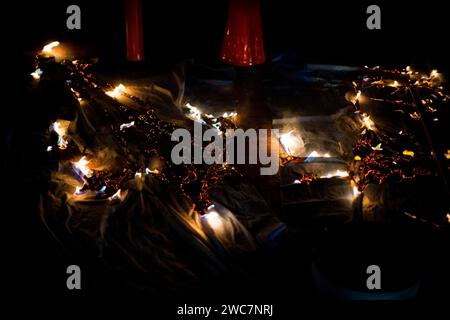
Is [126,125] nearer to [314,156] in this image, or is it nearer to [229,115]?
[229,115]

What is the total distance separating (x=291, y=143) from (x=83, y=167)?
147cm

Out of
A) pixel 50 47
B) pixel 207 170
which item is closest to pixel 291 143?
pixel 207 170

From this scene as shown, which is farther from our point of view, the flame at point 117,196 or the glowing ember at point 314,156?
the glowing ember at point 314,156

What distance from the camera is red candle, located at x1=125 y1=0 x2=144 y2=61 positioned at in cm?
331

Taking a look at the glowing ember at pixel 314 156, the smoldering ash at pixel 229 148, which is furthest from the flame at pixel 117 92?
the glowing ember at pixel 314 156

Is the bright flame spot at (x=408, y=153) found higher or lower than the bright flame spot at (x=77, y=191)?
higher

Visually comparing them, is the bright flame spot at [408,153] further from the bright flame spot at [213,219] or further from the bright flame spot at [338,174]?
the bright flame spot at [213,219]

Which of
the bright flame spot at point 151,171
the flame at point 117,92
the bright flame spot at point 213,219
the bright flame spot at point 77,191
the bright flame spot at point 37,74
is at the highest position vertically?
the bright flame spot at point 37,74

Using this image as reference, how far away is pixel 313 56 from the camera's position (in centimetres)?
409

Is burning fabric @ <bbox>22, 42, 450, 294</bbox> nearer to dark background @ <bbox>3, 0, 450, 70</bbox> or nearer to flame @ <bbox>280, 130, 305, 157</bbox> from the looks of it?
flame @ <bbox>280, 130, 305, 157</bbox>

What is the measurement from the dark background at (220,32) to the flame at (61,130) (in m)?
0.69

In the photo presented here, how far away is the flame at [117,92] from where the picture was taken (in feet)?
10.4

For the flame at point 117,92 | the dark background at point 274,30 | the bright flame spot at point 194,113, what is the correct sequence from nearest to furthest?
the bright flame spot at point 194,113
the flame at point 117,92
the dark background at point 274,30
